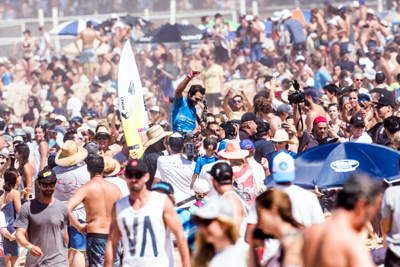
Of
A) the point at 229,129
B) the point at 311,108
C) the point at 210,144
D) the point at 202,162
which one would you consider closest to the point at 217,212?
the point at 202,162

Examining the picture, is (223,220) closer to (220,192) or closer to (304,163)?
(220,192)

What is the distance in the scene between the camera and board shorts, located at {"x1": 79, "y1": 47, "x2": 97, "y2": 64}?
20.5 metres

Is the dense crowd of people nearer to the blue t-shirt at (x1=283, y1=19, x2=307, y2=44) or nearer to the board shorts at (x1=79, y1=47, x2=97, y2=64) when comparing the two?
the blue t-shirt at (x1=283, y1=19, x2=307, y2=44)

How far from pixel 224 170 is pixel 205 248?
139cm

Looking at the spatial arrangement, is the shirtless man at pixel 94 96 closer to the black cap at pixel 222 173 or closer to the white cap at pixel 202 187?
the white cap at pixel 202 187

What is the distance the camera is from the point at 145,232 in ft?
15.1

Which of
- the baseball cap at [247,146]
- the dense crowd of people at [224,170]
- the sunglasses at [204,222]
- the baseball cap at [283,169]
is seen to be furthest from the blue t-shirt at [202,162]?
the sunglasses at [204,222]

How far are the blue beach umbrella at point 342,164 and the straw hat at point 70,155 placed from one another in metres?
2.67

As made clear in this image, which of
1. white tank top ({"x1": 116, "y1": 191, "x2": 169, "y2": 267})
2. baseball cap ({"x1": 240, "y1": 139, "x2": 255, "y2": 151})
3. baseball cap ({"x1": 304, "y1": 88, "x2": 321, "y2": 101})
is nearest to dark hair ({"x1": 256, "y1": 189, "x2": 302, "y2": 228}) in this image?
white tank top ({"x1": 116, "y1": 191, "x2": 169, "y2": 267})

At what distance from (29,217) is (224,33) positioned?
545 inches

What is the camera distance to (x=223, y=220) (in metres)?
3.41

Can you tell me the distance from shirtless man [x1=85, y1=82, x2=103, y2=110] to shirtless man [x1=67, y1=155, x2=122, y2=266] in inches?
456

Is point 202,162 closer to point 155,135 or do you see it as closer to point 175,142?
point 175,142

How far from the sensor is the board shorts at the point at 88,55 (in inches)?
805
